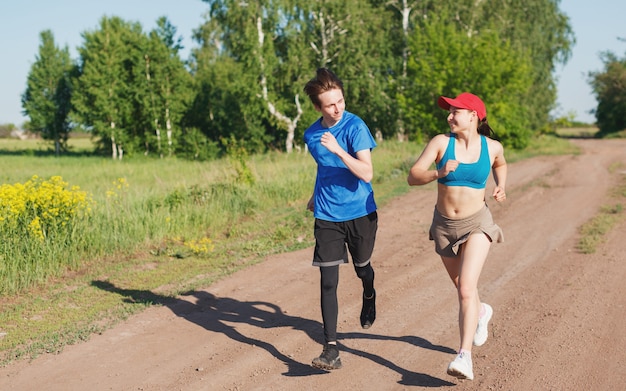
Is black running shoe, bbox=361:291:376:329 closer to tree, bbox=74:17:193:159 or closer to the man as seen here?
the man

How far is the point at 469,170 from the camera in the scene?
4.55 meters

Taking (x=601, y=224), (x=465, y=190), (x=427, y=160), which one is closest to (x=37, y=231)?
(x=427, y=160)

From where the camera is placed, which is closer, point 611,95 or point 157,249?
point 157,249

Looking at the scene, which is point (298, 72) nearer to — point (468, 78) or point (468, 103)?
point (468, 78)

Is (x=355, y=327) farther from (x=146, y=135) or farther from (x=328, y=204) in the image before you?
(x=146, y=135)

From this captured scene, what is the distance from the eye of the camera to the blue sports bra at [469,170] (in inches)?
179

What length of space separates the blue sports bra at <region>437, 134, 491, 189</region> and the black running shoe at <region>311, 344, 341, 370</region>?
1.43 m

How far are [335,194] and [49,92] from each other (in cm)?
4830

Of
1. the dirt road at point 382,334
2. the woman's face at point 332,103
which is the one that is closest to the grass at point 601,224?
the dirt road at point 382,334

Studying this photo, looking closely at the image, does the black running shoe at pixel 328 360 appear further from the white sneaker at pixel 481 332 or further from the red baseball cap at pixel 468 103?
the red baseball cap at pixel 468 103

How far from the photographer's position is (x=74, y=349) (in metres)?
5.54

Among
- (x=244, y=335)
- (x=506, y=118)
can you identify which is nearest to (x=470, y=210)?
(x=244, y=335)

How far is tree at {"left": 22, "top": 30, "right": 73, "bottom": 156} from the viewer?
4812 centimetres

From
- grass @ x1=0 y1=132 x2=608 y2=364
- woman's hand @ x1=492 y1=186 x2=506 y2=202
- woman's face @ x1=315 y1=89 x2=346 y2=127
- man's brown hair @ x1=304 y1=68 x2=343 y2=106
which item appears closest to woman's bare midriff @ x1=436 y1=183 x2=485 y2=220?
woman's hand @ x1=492 y1=186 x2=506 y2=202
